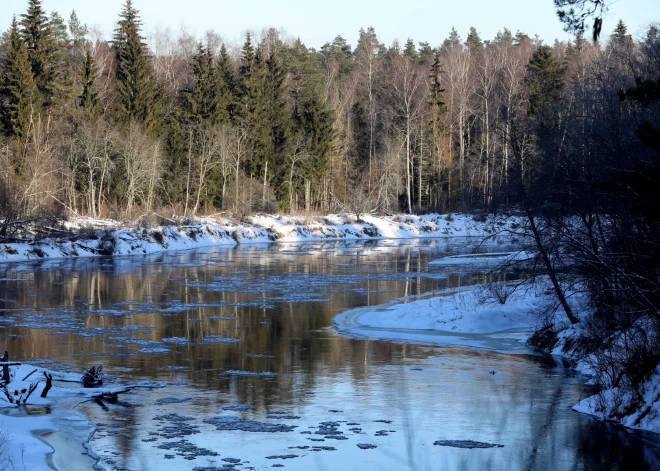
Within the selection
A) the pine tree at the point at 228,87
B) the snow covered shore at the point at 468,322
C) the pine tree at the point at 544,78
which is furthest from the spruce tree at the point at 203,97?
the snow covered shore at the point at 468,322

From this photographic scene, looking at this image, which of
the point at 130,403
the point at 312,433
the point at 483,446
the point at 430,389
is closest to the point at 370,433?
the point at 312,433

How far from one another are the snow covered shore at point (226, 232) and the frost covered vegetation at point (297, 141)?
198mm

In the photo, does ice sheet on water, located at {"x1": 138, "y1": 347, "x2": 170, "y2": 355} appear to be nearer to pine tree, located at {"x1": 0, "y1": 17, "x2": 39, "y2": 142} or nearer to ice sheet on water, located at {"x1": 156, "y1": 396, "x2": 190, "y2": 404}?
ice sheet on water, located at {"x1": 156, "y1": 396, "x2": 190, "y2": 404}

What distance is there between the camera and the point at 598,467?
1095cm

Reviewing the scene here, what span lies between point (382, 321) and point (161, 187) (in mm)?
39560

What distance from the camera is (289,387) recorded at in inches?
607

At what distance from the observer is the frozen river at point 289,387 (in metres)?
11.4

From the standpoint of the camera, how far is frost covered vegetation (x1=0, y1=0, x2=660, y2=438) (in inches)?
785

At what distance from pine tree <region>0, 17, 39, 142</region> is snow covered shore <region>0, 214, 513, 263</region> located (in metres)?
8.07

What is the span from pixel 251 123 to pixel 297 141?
14.6ft

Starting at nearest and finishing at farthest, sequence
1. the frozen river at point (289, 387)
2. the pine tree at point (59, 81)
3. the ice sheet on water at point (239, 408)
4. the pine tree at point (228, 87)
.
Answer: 1. the frozen river at point (289, 387)
2. the ice sheet on water at point (239, 408)
3. the pine tree at point (59, 81)
4. the pine tree at point (228, 87)

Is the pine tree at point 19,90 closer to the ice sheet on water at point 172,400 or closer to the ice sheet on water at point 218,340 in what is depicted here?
the ice sheet on water at point 218,340

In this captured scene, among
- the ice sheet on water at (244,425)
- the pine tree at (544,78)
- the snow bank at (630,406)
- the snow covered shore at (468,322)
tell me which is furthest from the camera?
the pine tree at (544,78)

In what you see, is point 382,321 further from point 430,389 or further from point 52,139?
point 52,139
